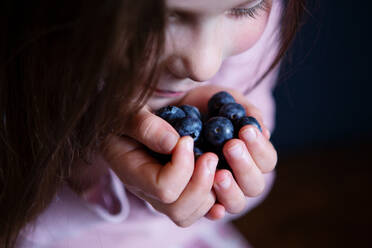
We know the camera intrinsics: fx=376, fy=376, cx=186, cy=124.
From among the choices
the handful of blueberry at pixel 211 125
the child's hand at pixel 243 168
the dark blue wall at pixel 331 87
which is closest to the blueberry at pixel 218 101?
the handful of blueberry at pixel 211 125

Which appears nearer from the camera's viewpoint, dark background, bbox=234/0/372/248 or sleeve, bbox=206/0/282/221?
sleeve, bbox=206/0/282/221

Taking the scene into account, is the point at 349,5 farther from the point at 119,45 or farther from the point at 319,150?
the point at 119,45

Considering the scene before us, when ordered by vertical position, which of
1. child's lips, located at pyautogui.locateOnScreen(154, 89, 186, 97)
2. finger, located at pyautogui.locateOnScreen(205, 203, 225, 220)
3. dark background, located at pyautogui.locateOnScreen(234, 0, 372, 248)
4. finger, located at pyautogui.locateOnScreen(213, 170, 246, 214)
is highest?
child's lips, located at pyautogui.locateOnScreen(154, 89, 186, 97)

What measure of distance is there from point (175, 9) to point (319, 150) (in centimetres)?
187

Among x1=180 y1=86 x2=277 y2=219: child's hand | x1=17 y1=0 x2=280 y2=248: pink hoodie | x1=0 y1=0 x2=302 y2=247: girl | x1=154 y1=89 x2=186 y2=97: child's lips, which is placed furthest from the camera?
x1=17 y1=0 x2=280 y2=248: pink hoodie

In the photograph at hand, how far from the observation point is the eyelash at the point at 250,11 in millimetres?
646

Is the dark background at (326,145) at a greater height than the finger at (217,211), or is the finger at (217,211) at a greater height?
the finger at (217,211)

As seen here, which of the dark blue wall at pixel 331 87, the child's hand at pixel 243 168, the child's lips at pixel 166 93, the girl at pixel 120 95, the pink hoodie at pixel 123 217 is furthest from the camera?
the dark blue wall at pixel 331 87

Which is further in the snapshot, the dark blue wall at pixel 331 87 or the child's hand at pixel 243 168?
the dark blue wall at pixel 331 87

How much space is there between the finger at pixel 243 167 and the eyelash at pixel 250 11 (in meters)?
0.22

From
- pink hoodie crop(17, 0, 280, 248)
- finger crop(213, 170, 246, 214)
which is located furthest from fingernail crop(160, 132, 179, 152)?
pink hoodie crop(17, 0, 280, 248)

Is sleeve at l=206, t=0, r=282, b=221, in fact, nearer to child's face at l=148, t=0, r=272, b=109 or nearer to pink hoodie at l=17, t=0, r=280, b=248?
pink hoodie at l=17, t=0, r=280, b=248

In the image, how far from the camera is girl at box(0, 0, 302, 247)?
51 cm

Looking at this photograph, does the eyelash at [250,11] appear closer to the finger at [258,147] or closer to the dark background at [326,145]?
the finger at [258,147]
